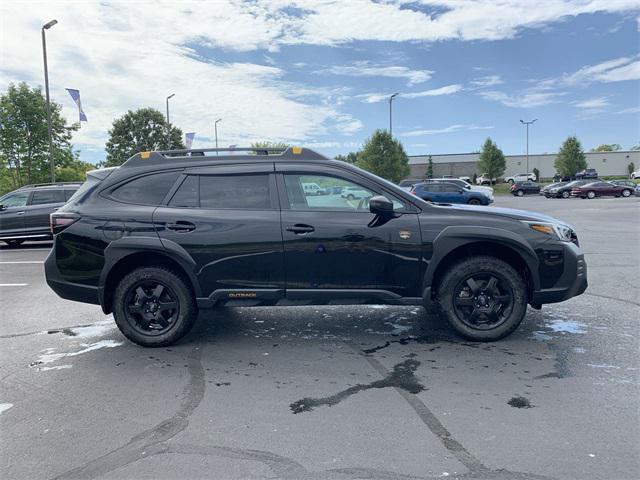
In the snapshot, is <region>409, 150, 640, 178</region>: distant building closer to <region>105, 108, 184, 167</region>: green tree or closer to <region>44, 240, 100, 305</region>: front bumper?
<region>105, 108, 184, 167</region>: green tree

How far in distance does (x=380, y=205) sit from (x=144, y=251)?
7.40 feet

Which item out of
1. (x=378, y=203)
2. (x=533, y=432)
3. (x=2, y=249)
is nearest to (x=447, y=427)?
(x=533, y=432)

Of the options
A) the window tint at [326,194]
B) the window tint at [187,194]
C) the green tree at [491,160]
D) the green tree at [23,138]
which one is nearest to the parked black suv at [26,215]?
the window tint at [187,194]

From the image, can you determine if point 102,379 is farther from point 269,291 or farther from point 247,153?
point 247,153

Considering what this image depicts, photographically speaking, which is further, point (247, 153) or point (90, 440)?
point (247, 153)

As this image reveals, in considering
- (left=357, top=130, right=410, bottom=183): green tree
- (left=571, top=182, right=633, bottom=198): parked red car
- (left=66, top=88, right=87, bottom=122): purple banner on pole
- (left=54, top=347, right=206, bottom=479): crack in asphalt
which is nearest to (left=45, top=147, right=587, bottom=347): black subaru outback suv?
(left=54, top=347, right=206, bottom=479): crack in asphalt

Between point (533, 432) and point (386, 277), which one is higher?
point (386, 277)

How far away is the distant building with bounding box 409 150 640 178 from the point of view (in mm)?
86125

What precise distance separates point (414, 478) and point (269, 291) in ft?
7.77

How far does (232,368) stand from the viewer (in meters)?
4.13

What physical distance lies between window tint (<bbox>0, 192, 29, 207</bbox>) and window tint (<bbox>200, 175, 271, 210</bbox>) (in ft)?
38.3

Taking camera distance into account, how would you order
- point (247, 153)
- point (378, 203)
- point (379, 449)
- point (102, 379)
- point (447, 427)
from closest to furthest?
point (379, 449)
point (447, 427)
point (102, 379)
point (378, 203)
point (247, 153)

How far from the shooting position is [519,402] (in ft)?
11.2

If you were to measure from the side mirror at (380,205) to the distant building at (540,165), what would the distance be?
83.1 m
